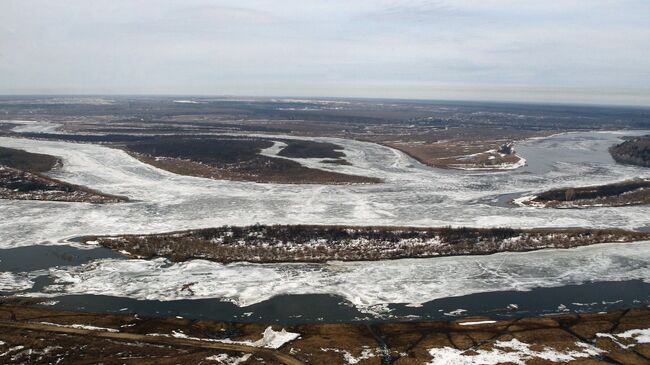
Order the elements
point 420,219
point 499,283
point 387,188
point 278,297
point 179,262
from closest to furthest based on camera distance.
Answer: point 278,297 → point 499,283 → point 179,262 → point 420,219 → point 387,188

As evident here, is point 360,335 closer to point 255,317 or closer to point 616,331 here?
point 255,317

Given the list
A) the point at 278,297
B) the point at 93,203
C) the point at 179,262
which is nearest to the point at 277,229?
the point at 179,262

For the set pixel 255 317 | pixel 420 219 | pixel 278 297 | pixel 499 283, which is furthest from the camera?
pixel 420 219

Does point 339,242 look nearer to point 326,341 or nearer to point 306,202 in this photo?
point 306,202

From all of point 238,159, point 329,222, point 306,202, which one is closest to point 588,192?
point 306,202

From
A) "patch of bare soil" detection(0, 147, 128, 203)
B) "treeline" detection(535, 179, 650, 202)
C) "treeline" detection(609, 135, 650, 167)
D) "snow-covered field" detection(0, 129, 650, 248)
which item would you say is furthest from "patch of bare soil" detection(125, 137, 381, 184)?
"treeline" detection(609, 135, 650, 167)

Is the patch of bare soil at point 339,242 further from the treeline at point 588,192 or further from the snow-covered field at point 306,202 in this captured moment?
the treeline at point 588,192
